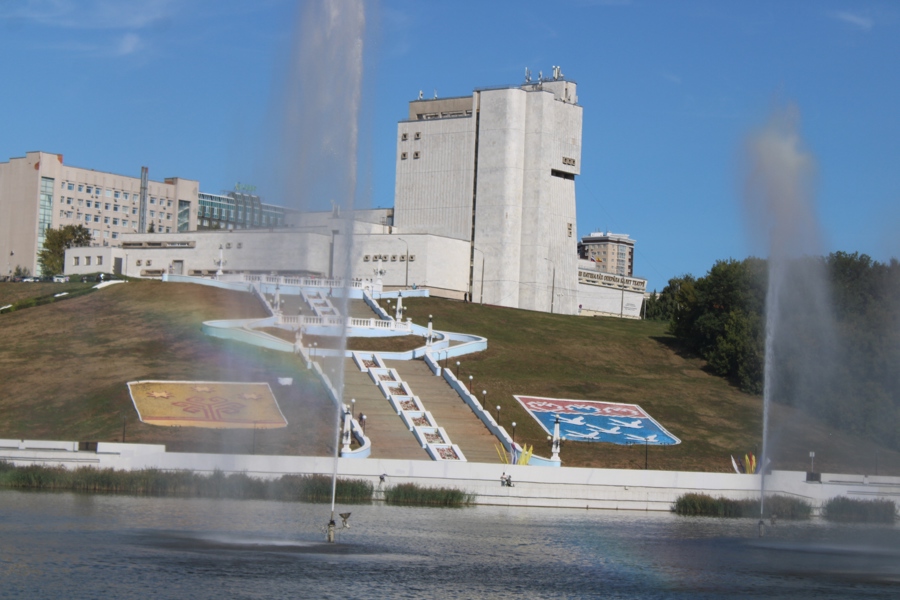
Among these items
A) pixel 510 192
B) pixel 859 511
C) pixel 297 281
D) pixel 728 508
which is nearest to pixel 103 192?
pixel 510 192

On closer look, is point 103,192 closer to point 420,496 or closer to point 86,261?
point 86,261

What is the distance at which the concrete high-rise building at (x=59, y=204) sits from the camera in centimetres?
15488

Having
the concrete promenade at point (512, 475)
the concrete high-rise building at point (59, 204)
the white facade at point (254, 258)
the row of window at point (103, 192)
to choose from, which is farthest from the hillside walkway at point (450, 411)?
the row of window at point (103, 192)

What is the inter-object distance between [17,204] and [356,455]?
114742 millimetres

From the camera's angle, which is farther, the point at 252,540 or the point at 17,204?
the point at 17,204

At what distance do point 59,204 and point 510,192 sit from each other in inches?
2792

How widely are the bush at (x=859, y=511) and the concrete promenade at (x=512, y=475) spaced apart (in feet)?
2.42

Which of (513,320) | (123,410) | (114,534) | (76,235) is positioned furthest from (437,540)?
(76,235)

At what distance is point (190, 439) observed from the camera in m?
57.3

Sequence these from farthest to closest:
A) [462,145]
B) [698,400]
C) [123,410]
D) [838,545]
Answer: [462,145] < [698,400] < [123,410] < [838,545]

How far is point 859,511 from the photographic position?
51938 millimetres

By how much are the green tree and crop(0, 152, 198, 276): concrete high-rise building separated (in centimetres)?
373

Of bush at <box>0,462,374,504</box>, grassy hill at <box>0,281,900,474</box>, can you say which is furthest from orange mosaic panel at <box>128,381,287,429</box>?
bush at <box>0,462,374,504</box>

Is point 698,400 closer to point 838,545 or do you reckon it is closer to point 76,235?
point 838,545
